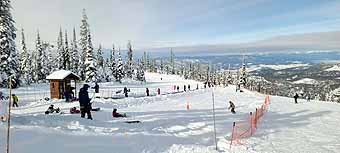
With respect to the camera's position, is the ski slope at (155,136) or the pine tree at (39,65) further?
the pine tree at (39,65)

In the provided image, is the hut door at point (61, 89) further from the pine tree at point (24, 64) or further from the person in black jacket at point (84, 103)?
the pine tree at point (24, 64)

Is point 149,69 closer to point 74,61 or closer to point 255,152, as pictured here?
point 74,61

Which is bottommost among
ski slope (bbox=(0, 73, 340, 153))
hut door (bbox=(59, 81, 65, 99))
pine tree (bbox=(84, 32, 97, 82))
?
ski slope (bbox=(0, 73, 340, 153))

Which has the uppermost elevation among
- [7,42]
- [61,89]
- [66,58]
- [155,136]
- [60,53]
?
[60,53]

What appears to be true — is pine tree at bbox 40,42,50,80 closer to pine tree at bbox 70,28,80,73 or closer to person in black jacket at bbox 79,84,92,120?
pine tree at bbox 70,28,80,73

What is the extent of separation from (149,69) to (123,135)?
6273 inches

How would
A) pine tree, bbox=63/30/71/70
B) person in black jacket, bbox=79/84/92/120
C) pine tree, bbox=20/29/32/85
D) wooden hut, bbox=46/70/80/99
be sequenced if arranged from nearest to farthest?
1. person in black jacket, bbox=79/84/92/120
2. wooden hut, bbox=46/70/80/99
3. pine tree, bbox=63/30/71/70
4. pine tree, bbox=20/29/32/85

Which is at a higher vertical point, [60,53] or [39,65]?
[60,53]

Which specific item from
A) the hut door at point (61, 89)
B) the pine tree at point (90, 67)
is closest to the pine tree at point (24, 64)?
the pine tree at point (90, 67)

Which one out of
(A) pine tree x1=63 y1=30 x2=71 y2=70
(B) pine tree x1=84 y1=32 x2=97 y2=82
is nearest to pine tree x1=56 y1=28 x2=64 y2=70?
(A) pine tree x1=63 y1=30 x2=71 y2=70

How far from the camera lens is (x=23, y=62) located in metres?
81.2

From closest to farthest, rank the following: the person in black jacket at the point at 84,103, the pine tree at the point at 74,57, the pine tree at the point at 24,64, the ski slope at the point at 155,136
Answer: the ski slope at the point at 155,136
the person in black jacket at the point at 84,103
the pine tree at the point at 24,64
the pine tree at the point at 74,57

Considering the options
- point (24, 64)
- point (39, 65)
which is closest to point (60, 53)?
→ point (39, 65)

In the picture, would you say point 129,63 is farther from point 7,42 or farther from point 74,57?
point 7,42
